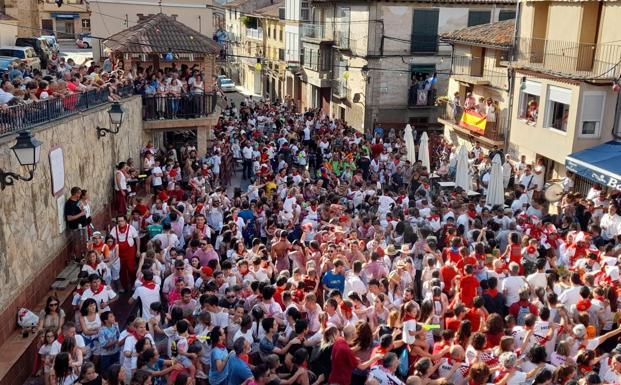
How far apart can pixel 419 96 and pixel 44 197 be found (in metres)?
24.6

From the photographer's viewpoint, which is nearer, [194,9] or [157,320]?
[157,320]

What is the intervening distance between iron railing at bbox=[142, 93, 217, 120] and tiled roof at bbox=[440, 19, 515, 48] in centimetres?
1087

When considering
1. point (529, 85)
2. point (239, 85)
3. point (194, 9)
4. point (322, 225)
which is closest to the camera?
point (322, 225)

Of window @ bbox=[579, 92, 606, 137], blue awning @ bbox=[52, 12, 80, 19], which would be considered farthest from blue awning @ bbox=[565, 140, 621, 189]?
blue awning @ bbox=[52, 12, 80, 19]

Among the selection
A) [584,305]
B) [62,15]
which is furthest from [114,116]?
[62,15]

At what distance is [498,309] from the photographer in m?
9.09

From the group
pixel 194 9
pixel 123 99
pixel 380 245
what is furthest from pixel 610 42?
pixel 194 9

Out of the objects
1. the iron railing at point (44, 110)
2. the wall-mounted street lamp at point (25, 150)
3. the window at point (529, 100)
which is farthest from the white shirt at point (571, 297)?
the window at point (529, 100)

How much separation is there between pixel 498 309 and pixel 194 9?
1092 inches

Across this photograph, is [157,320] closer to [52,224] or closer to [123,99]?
[52,224]

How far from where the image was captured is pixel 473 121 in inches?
987

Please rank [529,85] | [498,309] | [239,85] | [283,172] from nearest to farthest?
[498,309]
[283,172]
[529,85]
[239,85]

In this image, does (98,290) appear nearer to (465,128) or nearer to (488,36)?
(465,128)

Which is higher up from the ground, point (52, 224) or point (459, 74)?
point (459, 74)
